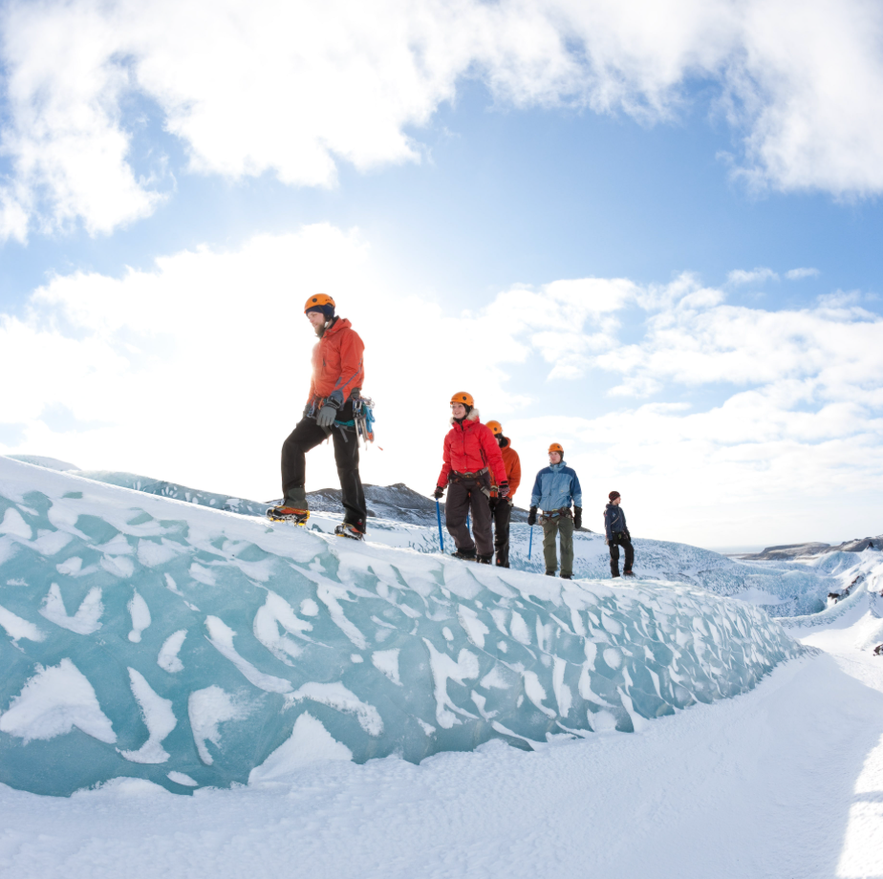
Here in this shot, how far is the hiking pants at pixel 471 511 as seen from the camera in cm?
475

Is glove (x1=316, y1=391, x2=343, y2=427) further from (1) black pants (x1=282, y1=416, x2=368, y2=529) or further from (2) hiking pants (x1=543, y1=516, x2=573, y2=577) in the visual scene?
(2) hiking pants (x1=543, y1=516, x2=573, y2=577)

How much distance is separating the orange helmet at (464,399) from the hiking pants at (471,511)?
648mm

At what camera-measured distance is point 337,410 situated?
3.56 meters

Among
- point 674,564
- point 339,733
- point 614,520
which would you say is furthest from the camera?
point 674,564

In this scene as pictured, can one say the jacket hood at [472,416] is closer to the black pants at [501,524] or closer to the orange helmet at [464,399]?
the orange helmet at [464,399]

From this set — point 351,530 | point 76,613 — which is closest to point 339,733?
point 76,613

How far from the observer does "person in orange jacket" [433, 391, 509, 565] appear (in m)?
4.78

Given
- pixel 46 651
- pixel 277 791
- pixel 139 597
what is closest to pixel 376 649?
pixel 277 791

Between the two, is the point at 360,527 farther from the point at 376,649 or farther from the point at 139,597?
the point at 139,597

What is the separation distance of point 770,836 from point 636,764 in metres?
0.61

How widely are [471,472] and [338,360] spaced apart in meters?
1.73

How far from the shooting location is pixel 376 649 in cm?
245

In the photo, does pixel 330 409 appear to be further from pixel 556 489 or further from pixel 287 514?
pixel 556 489

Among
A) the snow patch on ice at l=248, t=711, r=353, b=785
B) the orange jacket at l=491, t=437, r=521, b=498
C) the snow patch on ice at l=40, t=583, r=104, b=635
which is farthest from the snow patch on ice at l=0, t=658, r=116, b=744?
the orange jacket at l=491, t=437, r=521, b=498
